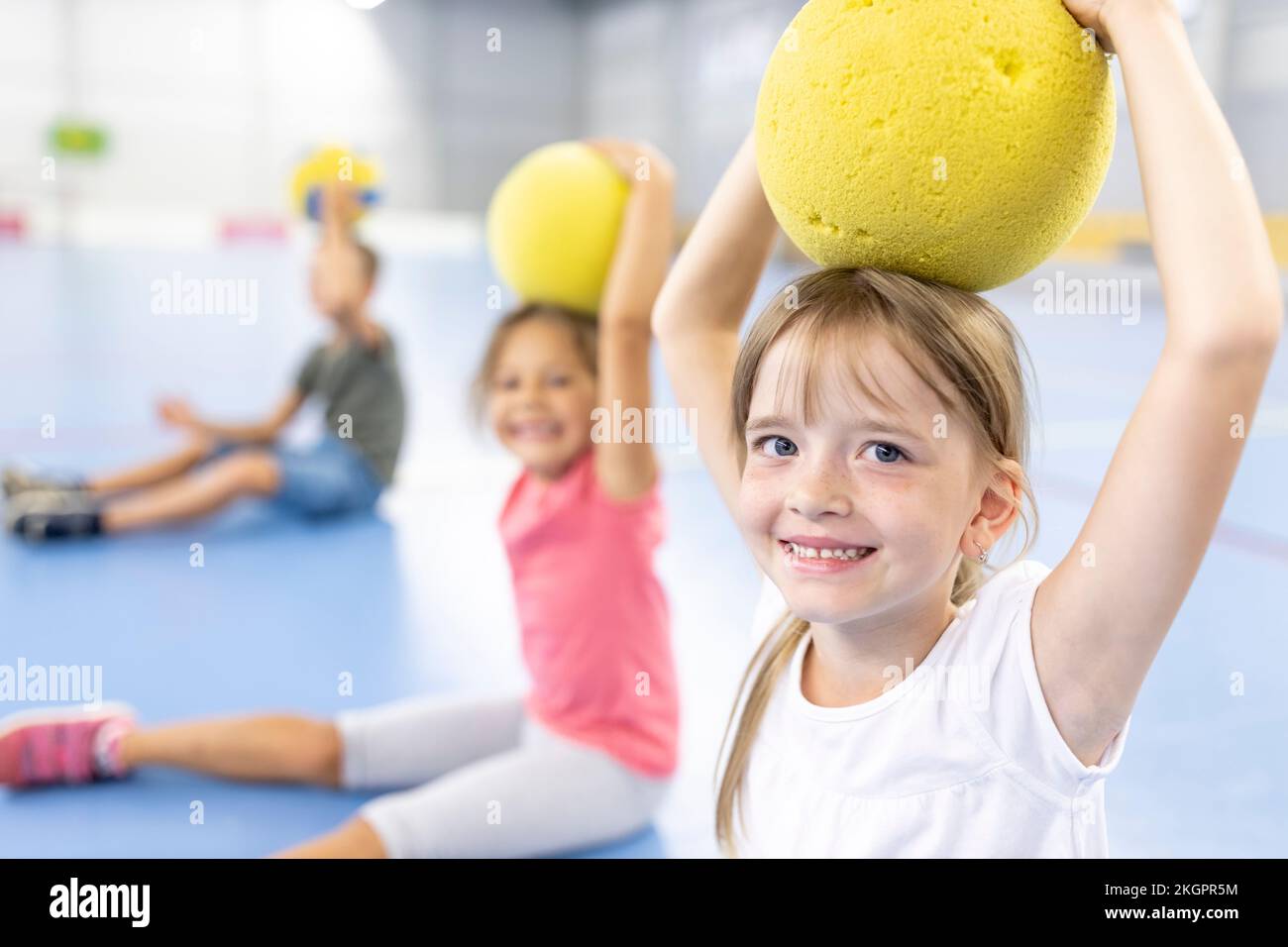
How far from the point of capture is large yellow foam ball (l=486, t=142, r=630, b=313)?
1.69 metres

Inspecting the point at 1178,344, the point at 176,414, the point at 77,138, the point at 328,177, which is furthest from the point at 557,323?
the point at 77,138

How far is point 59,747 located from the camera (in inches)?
81.6

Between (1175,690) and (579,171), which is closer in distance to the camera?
(579,171)

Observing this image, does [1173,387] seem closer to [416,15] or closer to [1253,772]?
[1253,772]

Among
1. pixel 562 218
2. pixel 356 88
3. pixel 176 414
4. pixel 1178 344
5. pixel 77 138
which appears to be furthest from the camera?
pixel 356 88

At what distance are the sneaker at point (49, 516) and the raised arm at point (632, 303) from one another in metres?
2.23

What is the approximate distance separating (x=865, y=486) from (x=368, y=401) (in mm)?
3177

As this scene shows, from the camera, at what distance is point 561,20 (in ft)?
60.3

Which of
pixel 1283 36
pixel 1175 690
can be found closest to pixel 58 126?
pixel 1283 36

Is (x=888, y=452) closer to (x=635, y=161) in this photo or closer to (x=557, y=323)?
(x=635, y=161)

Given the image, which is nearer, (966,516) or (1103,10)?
(1103,10)

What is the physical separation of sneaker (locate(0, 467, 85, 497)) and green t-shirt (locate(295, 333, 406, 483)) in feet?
2.61

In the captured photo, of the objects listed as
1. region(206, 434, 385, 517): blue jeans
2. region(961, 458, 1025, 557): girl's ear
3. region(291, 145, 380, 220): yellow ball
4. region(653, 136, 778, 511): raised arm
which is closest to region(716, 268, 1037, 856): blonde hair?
region(961, 458, 1025, 557): girl's ear

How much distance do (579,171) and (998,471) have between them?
92 cm
